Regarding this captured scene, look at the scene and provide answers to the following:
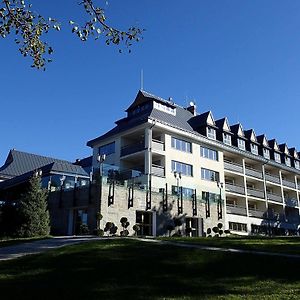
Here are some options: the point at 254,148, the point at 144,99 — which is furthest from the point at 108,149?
the point at 254,148

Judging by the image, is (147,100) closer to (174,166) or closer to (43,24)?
(174,166)

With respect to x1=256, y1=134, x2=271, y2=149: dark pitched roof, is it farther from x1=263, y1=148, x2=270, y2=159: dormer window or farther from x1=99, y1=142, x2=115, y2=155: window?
x1=99, y1=142, x2=115, y2=155: window

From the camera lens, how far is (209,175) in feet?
161

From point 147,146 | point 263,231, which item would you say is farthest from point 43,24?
point 263,231

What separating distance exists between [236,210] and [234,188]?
3030 mm

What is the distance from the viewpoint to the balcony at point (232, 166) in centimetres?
5271

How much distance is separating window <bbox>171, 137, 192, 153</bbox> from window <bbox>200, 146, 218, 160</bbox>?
2.21 meters

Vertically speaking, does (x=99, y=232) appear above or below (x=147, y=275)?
above

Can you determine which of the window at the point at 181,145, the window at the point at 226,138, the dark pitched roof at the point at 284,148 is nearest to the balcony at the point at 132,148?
the window at the point at 181,145

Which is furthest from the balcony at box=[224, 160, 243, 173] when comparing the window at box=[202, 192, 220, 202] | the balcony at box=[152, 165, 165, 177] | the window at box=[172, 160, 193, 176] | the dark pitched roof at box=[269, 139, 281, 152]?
the dark pitched roof at box=[269, 139, 281, 152]

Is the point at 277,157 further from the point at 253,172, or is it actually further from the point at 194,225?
the point at 194,225

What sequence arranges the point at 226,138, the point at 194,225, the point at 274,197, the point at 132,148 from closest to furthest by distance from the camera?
the point at 194,225 < the point at 132,148 < the point at 226,138 < the point at 274,197

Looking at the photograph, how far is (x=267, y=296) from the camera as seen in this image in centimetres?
1216

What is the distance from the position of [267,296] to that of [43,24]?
9.51 meters
